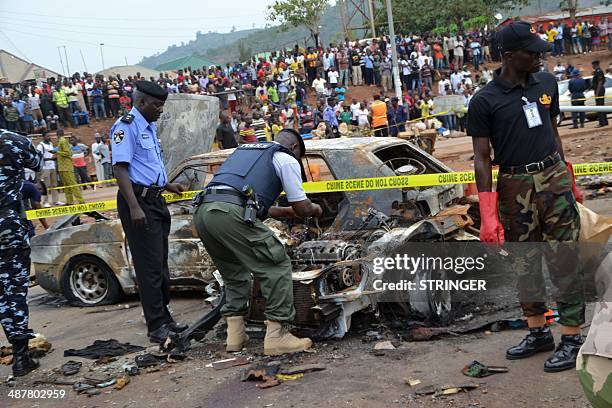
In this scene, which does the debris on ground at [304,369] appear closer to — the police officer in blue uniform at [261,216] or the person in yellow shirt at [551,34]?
the police officer in blue uniform at [261,216]

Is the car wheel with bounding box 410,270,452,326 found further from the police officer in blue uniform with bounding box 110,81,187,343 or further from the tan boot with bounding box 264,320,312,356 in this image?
the police officer in blue uniform with bounding box 110,81,187,343

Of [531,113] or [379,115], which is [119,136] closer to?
[531,113]

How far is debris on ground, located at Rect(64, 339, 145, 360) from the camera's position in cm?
586

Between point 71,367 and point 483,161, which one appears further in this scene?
point 71,367

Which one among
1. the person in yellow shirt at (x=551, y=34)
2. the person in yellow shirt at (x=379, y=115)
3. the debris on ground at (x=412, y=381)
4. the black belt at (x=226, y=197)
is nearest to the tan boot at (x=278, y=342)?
the black belt at (x=226, y=197)

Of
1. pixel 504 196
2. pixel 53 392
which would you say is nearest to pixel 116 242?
pixel 53 392

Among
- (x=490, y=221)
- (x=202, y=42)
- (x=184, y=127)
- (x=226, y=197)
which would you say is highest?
(x=202, y=42)

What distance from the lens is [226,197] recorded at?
5.06 m

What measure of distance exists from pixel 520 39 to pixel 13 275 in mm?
4124

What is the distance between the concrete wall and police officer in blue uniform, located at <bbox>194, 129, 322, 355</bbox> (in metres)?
5.90

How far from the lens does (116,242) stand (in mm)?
7488

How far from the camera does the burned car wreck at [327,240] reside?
5.38 metres

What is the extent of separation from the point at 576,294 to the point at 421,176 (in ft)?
7.63

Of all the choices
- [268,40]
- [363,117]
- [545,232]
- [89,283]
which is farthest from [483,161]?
[268,40]
